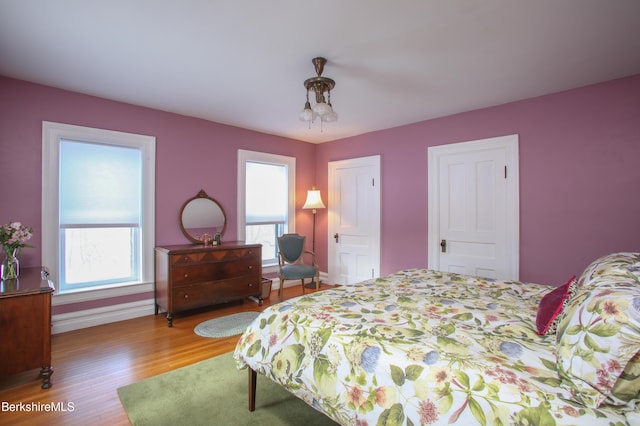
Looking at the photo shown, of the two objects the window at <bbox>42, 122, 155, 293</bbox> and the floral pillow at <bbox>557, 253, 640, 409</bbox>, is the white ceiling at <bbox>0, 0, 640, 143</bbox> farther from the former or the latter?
the floral pillow at <bbox>557, 253, 640, 409</bbox>

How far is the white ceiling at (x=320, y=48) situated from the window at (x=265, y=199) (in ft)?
4.56

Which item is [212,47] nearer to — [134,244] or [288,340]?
[288,340]

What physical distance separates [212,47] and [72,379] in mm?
2682

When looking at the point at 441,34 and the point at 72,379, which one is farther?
the point at 72,379

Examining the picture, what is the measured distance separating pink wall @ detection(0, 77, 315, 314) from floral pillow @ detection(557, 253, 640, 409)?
394cm

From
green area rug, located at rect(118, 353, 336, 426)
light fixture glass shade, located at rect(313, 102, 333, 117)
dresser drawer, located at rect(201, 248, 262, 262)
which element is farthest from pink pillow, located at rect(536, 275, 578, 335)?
dresser drawer, located at rect(201, 248, 262, 262)

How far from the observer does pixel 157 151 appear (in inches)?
149

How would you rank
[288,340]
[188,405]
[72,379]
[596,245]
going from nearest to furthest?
[288,340], [188,405], [72,379], [596,245]

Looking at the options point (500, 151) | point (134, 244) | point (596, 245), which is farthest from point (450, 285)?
point (134, 244)

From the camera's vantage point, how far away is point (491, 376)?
3.55ft

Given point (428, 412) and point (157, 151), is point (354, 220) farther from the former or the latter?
point (428, 412)

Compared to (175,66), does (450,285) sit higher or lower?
lower

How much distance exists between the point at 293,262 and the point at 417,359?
3559 millimetres

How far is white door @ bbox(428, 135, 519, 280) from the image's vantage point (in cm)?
346
